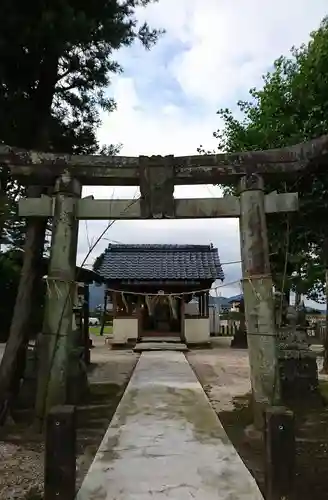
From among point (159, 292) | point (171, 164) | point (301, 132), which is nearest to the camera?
point (171, 164)

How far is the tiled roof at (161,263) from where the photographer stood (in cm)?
2065

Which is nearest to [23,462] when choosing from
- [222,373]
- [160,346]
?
[222,373]

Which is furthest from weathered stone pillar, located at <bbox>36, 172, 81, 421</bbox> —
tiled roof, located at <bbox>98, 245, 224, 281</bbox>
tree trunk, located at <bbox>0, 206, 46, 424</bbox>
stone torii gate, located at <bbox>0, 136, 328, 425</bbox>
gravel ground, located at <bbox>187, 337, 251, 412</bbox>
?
tiled roof, located at <bbox>98, 245, 224, 281</bbox>

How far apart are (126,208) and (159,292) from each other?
45.2 feet

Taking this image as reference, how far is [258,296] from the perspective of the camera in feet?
21.8

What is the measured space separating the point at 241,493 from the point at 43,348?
3.46 meters

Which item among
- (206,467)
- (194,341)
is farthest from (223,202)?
(194,341)

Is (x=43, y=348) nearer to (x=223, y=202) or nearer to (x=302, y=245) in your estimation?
(x=223, y=202)

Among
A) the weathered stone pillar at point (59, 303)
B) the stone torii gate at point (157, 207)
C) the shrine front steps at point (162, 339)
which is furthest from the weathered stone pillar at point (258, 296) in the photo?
the shrine front steps at point (162, 339)

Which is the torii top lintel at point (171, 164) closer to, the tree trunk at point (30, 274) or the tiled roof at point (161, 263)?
the tree trunk at point (30, 274)

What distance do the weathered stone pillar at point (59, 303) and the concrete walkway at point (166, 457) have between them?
37.0 inches

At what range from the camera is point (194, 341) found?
20.3 meters

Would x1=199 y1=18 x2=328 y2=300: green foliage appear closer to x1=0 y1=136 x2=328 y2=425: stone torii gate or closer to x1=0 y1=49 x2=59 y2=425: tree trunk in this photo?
x1=0 y1=136 x2=328 y2=425: stone torii gate

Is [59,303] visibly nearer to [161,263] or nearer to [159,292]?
[159,292]
